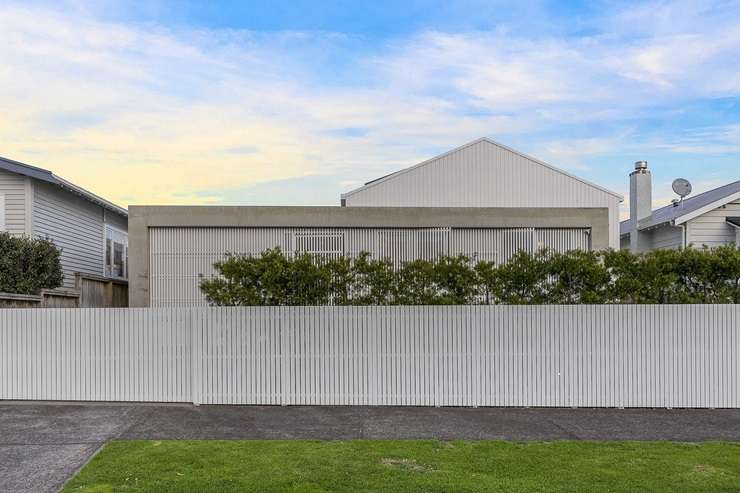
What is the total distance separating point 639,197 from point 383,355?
14404 millimetres

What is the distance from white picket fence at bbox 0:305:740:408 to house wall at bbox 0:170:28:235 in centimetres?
543

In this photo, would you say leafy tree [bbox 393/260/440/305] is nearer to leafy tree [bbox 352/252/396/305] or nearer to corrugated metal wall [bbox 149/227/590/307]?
leafy tree [bbox 352/252/396/305]

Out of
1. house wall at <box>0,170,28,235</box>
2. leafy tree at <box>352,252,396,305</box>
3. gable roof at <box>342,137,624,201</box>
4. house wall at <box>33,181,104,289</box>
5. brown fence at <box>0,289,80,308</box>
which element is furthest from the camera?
gable roof at <box>342,137,624,201</box>

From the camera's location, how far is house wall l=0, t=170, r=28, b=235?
46.8 ft

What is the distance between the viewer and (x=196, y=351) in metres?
9.69

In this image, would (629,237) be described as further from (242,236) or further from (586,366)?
(242,236)

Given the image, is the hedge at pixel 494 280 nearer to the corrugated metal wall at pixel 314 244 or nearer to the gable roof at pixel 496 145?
the corrugated metal wall at pixel 314 244

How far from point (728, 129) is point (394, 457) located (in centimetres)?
1655

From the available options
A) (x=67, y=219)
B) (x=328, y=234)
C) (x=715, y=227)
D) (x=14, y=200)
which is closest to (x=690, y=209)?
(x=715, y=227)

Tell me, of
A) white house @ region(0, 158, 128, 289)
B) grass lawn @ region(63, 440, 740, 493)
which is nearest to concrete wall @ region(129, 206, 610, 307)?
white house @ region(0, 158, 128, 289)

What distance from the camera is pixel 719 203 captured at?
16.3m

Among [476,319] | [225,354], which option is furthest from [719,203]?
[225,354]

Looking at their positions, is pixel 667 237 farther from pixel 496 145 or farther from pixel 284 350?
pixel 284 350

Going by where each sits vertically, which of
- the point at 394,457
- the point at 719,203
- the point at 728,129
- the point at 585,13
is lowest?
the point at 394,457
